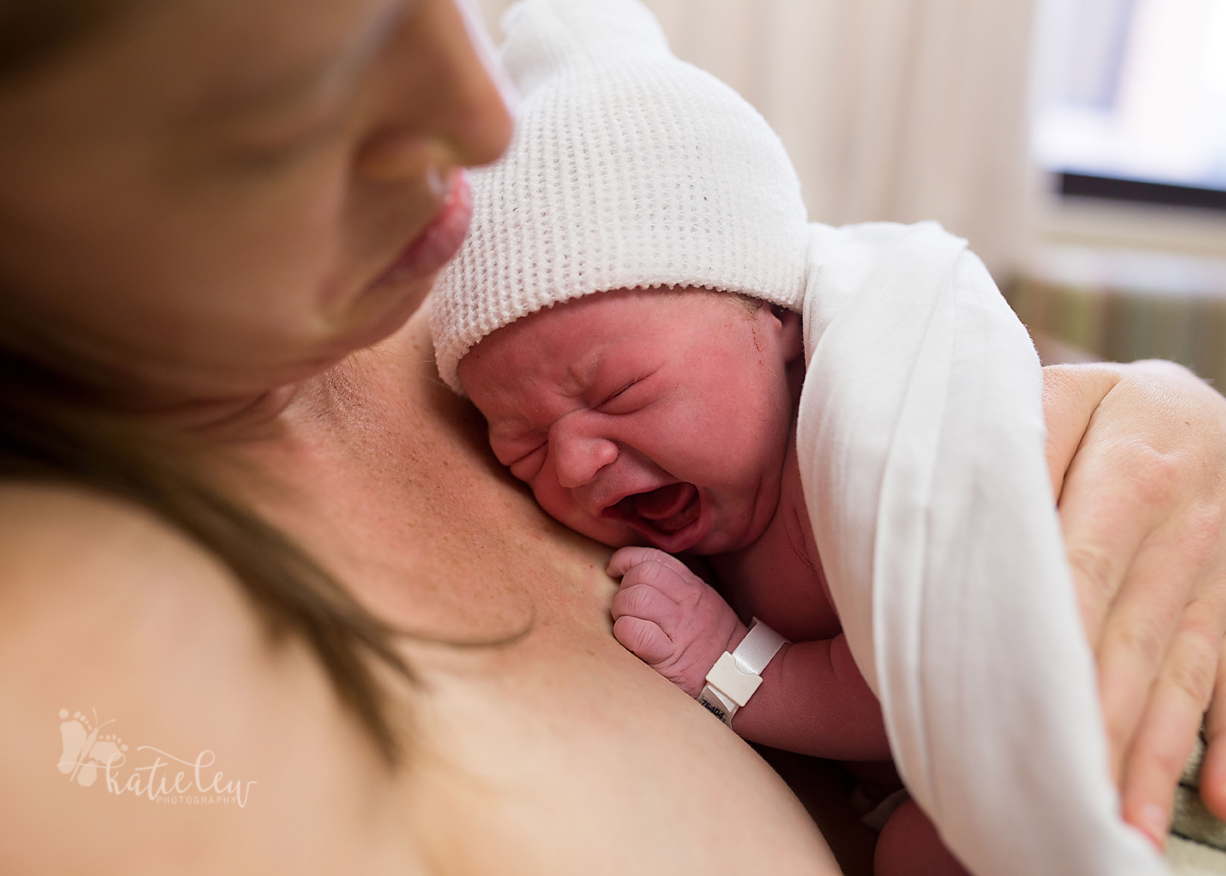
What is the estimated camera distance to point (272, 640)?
471mm

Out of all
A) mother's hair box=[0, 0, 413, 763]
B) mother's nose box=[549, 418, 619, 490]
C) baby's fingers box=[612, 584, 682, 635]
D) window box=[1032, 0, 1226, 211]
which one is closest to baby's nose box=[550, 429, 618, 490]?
mother's nose box=[549, 418, 619, 490]

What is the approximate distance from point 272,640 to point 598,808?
0.23m

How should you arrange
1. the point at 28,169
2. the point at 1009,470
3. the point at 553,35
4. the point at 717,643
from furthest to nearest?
the point at 553,35 < the point at 717,643 < the point at 1009,470 < the point at 28,169

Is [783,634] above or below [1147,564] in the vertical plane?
below

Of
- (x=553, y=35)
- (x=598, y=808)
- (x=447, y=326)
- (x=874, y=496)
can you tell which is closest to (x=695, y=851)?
(x=598, y=808)

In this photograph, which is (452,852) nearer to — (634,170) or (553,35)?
(634,170)

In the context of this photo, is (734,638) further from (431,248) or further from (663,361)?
(431,248)

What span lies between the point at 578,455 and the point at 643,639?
188 millimetres

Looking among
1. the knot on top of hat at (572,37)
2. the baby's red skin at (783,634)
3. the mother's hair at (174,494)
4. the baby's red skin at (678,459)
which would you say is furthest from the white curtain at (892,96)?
the mother's hair at (174,494)

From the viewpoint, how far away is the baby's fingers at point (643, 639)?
0.75 meters

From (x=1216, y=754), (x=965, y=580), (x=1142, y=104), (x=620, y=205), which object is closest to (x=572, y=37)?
(x=620, y=205)

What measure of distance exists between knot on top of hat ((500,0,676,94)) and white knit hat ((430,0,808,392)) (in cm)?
3

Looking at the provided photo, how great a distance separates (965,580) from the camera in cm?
51

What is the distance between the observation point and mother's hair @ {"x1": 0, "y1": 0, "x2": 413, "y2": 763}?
1.54 ft
